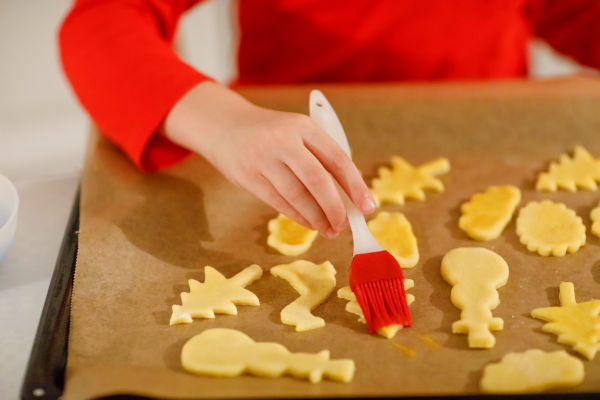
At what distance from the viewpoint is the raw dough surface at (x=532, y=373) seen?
1.61ft

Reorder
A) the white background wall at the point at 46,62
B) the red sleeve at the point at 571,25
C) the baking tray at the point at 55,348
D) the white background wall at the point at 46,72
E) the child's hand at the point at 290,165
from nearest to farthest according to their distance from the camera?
the baking tray at the point at 55,348
the child's hand at the point at 290,165
the red sleeve at the point at 571,25
the white background wall at the point at 46,72
the white background wall at the point at 46,62

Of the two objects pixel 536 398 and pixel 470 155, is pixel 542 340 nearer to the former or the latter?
pixel 536 398

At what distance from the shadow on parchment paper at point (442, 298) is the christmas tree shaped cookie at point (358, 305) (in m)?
0.02

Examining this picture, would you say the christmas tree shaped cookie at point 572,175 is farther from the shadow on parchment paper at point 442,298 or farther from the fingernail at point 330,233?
the fingernail at point 330,233

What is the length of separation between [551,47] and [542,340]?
30.9 inches

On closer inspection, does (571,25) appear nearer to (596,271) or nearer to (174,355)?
(596,271)

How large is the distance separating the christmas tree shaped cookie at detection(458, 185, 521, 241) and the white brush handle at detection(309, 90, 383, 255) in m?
0.14

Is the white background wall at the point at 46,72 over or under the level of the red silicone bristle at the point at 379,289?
under

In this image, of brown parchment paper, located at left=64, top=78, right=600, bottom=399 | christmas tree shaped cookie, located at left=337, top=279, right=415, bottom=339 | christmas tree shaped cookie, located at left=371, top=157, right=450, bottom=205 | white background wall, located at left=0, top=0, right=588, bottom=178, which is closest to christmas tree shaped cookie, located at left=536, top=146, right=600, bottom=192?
brown parchment paper, located at left=64, top=78, right=600, bottom=399

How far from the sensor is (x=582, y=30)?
1102 mm

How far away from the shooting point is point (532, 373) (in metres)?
0.50

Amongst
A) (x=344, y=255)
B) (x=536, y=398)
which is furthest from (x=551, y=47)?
(x=536, y=398)

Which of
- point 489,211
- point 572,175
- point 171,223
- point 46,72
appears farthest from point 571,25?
point 46,72

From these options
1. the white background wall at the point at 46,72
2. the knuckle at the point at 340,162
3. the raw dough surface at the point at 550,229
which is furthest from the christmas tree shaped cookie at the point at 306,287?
the white background wall at the point at 46,72
